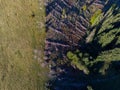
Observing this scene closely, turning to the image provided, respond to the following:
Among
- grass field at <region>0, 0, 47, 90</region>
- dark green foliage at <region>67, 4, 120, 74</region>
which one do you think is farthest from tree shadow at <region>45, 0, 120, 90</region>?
grass field at <region>0, 0, 47, 90</region>

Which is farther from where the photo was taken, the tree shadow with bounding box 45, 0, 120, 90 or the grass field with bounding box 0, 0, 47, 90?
the tree shadow with bounding box 45, 0, 120, 90

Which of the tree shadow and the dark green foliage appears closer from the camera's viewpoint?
the tree shadow

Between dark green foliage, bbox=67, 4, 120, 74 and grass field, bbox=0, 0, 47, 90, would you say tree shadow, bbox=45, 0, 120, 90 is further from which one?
grass field, bbox=0, 0, 47, 90

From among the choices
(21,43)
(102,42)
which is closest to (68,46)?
(102,42)

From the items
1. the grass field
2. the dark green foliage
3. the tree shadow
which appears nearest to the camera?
the grass field

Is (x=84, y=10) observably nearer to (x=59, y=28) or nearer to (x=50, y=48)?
(x=59, y=28)

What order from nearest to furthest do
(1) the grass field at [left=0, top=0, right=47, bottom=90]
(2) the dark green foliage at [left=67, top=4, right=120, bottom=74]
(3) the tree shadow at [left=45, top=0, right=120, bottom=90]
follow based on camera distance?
(1) the grass field at [left=0, top=0, right=47, bottom=90]
(3) the tree shadow at [left=45, top=0, right=120, bottom=90]
(2) the dark green foliage at [left=67, top=4, right=120, bottom=74]

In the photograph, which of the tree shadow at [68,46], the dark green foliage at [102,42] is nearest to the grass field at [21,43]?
the tree shadow at [68,46]

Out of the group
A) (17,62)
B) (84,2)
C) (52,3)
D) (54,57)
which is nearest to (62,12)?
(52,3)

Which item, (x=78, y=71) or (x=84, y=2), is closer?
(x=78, y=71)
